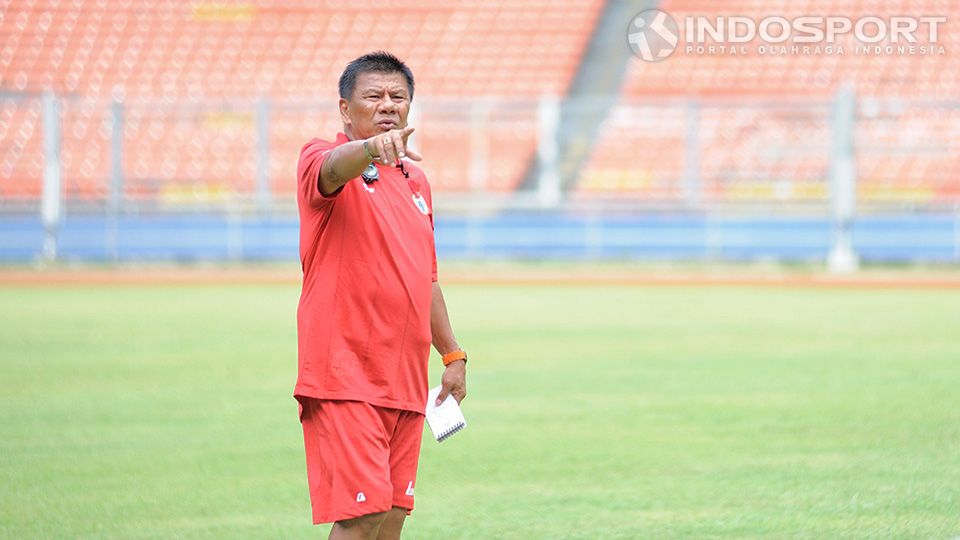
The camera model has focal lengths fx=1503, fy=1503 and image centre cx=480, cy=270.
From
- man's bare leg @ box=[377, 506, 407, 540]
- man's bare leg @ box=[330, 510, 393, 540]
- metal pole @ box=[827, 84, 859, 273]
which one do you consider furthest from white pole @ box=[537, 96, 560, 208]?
man's bare leg @ box=[330, 510, 393, 540]

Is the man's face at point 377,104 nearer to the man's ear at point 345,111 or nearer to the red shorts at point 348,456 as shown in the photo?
the man's ear at point 345,111

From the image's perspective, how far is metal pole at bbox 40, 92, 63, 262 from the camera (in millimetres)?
26438

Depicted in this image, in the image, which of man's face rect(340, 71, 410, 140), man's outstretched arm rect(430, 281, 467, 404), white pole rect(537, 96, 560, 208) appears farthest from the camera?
white pole rect(537, 96, 560, 208)

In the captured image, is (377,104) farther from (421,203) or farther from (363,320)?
(363,320)

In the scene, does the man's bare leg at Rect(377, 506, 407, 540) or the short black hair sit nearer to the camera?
the short black hair

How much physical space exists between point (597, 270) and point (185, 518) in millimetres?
19351

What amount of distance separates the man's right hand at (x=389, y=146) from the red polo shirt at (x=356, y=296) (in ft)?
1.03

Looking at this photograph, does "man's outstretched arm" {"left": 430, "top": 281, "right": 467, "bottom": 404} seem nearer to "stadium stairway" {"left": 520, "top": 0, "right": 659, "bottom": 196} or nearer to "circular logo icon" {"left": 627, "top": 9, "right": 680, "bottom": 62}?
"stadium stairway" {"left": 520, "top": 0, "right": 659, "bottom": 196}

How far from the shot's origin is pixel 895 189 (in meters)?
25.7

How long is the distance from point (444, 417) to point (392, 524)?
0.36 m

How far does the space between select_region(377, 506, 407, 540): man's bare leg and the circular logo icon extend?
25658mm

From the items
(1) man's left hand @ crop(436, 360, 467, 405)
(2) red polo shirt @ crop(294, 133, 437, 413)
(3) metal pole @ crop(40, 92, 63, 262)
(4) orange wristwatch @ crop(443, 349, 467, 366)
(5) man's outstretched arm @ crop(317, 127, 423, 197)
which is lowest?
(1) man's left hand @ crop(436, 360, 467, 405)

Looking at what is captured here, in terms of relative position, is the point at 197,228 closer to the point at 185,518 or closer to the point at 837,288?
the point at 837,288

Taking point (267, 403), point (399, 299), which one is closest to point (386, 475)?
point (399, 299)
